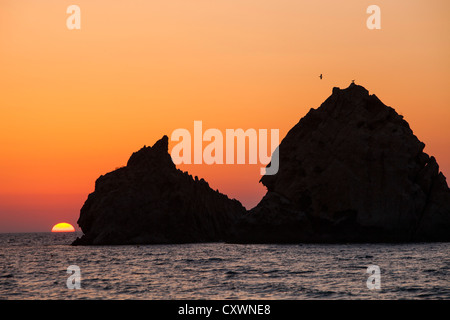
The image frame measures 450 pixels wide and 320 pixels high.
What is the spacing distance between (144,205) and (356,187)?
36.3 meters

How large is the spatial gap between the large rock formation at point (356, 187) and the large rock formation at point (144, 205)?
14836 millimetres

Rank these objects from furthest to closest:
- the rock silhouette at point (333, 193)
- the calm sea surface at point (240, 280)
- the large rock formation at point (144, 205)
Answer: the large rock formation at point (144, 205)
the rock silhouette at point (333, 193)
the calm sea surface at point (240, 280)

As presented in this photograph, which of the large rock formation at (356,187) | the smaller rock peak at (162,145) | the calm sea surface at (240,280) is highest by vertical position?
the smaller rock peak at (162,145)

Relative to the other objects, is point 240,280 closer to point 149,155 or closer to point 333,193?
point 333,193

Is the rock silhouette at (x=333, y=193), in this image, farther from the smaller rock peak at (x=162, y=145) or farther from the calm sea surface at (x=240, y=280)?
the calm sea surface at (x=240, y=280)

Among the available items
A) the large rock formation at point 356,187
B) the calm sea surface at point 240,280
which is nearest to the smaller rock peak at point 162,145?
the large rock formation at point 356,187

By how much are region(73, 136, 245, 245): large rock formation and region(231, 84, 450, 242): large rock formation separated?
584 inches

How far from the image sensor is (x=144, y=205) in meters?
114

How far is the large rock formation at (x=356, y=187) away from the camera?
9888cm

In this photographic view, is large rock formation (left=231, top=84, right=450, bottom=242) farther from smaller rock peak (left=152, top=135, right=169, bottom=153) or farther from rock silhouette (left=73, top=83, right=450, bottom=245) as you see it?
smaller rock peak (left=152, top=135, right=169, bottom=153)

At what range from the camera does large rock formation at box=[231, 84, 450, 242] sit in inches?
3893

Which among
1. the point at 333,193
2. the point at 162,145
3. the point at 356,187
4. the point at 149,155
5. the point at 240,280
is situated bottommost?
the point at 240,280

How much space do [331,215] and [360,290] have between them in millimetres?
63752

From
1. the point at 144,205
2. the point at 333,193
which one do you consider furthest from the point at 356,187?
the point at 144,205
